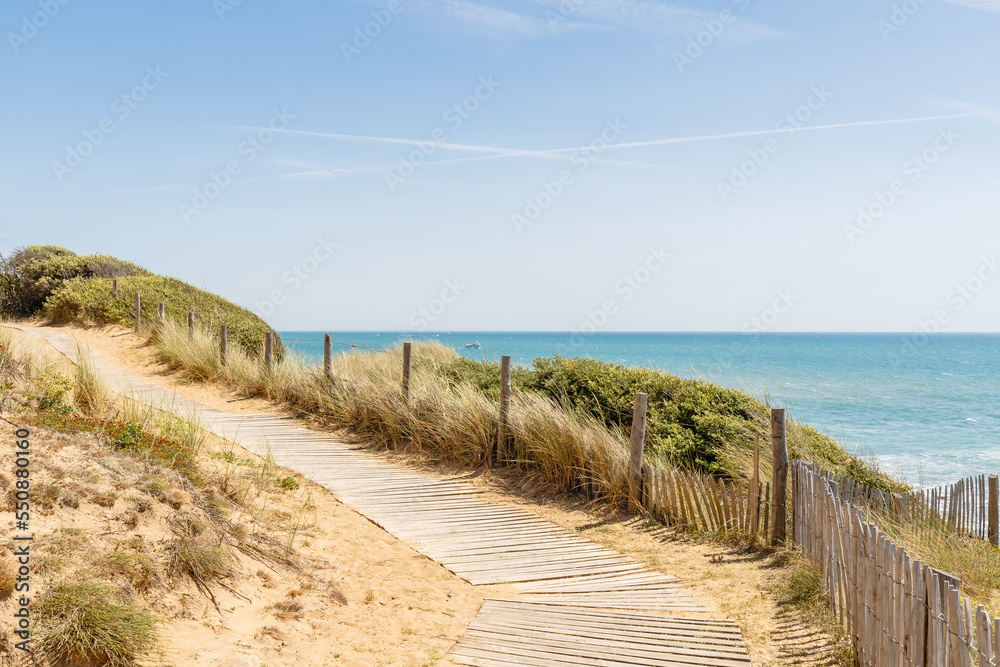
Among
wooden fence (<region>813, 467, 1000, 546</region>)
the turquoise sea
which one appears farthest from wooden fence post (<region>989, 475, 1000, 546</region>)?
the turquoise sea

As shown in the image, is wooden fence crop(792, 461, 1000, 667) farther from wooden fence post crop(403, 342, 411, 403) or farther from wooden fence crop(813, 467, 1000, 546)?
wooden fence post crop(403, 342, 411, 403)

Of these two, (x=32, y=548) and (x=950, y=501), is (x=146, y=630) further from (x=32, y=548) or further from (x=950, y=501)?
(x=950, y=501)

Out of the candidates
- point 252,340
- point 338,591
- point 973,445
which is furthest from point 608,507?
point 973,445

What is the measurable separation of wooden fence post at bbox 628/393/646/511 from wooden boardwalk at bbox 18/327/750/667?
1044 millimetres

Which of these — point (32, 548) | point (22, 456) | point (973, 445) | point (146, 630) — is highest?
point (22, 456)

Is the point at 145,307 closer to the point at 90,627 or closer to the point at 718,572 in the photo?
the point at 90,627

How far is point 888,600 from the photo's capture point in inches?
151

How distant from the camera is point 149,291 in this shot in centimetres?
2412

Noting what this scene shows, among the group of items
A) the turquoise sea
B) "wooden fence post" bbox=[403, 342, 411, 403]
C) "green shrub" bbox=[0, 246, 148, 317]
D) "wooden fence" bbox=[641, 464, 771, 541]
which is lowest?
the turquoise sea

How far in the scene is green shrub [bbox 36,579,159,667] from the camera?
3.41 m

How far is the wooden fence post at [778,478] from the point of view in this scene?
21.8ft

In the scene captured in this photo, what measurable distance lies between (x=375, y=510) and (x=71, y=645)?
14.1 feet

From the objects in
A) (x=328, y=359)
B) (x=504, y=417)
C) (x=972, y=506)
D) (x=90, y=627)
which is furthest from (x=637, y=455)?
(x=328, y=359)

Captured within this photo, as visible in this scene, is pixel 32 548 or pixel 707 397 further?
pixel 707 397
